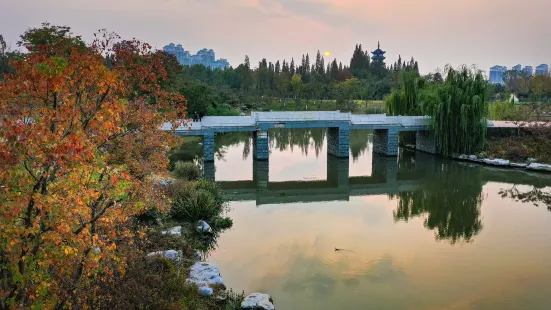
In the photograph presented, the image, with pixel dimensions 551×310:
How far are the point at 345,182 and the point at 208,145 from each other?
304 inches

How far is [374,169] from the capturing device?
2281 cm

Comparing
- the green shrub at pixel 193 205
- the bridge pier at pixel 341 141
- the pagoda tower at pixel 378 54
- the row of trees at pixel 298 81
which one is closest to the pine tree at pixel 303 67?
the row of trees at pixel 298 81

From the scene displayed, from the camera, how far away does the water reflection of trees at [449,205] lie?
13.3 m

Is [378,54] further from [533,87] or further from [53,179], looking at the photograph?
[53,179]

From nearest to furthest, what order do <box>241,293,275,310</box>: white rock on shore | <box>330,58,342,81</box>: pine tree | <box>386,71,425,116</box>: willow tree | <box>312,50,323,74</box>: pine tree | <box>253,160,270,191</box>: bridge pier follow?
<box>241,293,275,310</box>: white rock on shore, <box>253,160,270,191</box>: bridge pier, <box>386,71,425,116</box>: willow tree, <box>330,58,342,81</box>: pine tree, <box>312,50,323,74</box>: pine tree

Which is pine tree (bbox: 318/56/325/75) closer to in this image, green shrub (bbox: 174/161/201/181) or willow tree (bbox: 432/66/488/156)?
willow tree (bbox: 432/66/488/156)

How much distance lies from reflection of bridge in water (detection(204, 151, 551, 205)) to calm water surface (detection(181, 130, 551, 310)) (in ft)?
0.17

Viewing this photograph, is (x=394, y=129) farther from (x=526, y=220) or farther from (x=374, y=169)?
(x=526, y=220)

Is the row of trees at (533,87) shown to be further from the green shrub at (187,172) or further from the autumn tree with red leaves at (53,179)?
the autumn tree with red leaves at (53,179)

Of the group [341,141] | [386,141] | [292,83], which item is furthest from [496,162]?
[292,83]

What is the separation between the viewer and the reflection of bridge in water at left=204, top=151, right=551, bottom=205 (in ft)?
57.3

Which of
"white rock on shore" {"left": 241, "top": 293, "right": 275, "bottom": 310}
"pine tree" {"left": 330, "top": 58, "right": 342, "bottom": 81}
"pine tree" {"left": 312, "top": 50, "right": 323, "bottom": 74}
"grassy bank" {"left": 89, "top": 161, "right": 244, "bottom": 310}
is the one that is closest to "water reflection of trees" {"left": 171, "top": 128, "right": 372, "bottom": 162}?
"grassy bank" {"left": 89, "top": 161, "right": 244, "bottom": 310}

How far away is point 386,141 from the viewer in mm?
25906

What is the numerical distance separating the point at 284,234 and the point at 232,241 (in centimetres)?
156
